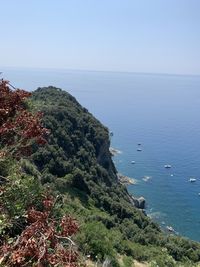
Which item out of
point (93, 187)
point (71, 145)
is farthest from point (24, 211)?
point (71, 145)

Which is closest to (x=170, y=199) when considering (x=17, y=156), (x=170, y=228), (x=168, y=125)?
(x=170, y=228)

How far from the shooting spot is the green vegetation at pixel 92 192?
30.4 m

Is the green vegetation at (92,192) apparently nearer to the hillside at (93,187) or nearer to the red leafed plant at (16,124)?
the hillside at (93,187)

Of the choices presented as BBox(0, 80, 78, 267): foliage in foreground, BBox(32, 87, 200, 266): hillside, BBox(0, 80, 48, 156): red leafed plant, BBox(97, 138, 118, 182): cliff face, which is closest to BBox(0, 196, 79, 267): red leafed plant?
BBox(0, 80, 78, 267): foliage in foreground

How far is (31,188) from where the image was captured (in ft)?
25.3

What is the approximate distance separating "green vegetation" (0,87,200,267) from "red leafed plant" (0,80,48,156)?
39.5 feet

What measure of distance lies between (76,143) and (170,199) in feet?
83.4

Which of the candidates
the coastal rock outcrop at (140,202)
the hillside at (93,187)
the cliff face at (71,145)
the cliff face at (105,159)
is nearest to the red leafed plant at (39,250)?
the hillside at (93,187)

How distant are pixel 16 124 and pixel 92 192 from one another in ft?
142

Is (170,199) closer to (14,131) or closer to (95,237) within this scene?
(95,237)

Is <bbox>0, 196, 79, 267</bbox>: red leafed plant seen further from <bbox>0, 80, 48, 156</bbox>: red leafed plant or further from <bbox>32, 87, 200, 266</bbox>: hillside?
<bbox>32, 87, 200, 266</bbox>: hillside

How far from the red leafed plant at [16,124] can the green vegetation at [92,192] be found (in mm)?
12046

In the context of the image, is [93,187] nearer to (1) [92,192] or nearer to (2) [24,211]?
(1) [92,192]

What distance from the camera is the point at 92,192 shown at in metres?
50.3
